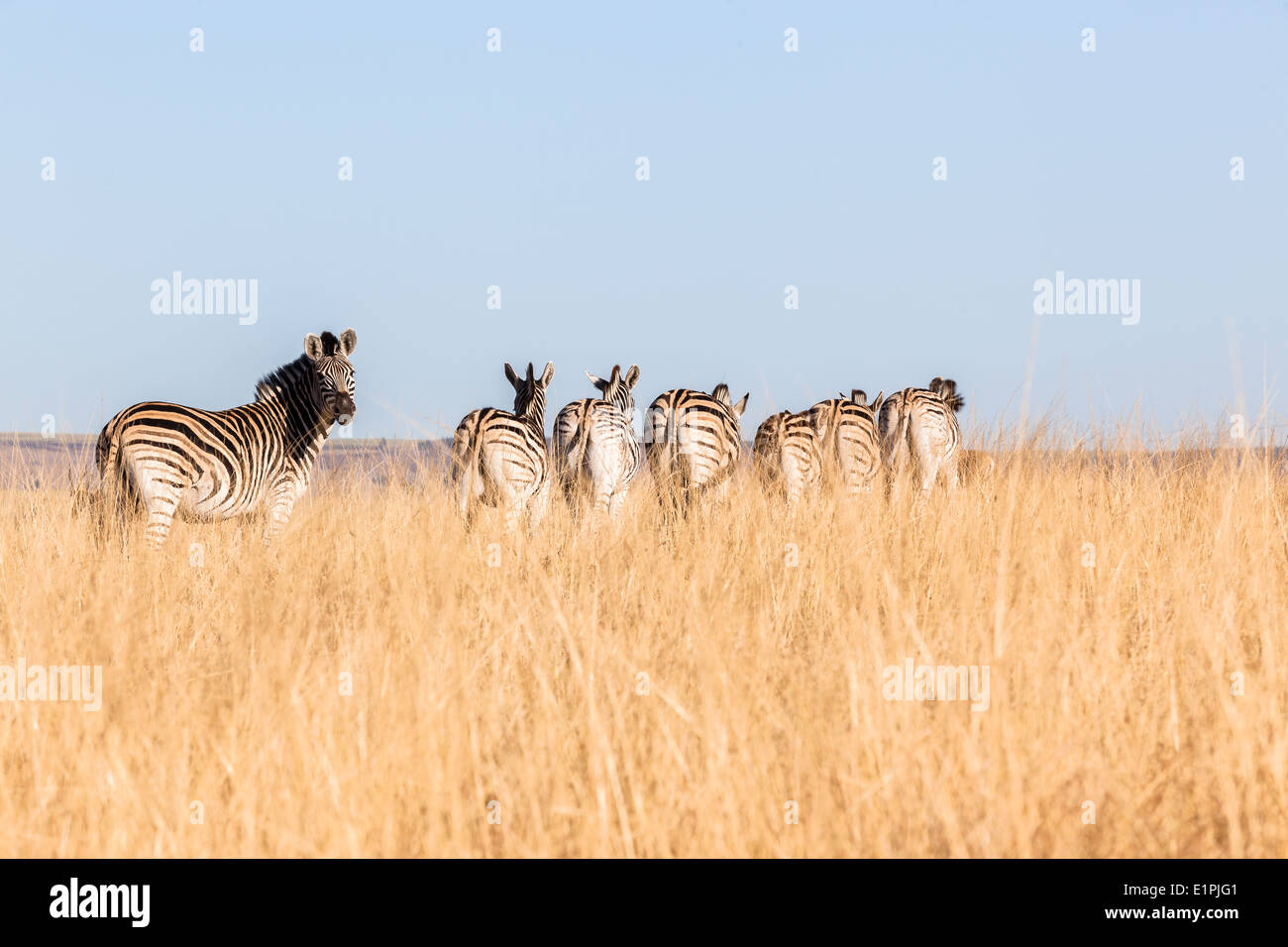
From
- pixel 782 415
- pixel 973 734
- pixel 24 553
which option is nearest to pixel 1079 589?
pixel 973 734

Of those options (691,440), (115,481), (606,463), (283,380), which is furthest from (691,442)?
(115,481)

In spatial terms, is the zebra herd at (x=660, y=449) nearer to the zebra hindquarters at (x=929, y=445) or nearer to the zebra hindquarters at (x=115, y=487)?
the zebra hindquarters at (x=929, y=445)

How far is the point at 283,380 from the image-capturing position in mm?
8852

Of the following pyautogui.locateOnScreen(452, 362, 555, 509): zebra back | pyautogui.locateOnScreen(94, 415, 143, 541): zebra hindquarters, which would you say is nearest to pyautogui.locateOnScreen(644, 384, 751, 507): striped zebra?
pyautogui.locateOnScreen(452, 362, 555, 509): zebra back

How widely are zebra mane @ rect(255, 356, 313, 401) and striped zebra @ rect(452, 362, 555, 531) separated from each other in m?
1.32

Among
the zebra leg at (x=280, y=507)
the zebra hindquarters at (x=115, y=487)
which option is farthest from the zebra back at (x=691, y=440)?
the zebra hindquarters at (x=115, y=487)

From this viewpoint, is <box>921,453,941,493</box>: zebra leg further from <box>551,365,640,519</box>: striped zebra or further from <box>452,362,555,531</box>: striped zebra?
<box>452,362,555,531</box>: striped zebra

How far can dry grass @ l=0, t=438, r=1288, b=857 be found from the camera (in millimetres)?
3066

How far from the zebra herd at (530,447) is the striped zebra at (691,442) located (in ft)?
0.04

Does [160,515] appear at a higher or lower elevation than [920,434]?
lower

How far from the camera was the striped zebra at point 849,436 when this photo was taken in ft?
33.2

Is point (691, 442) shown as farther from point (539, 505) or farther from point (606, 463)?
point (539, 505)

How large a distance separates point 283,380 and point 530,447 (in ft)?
6.87
